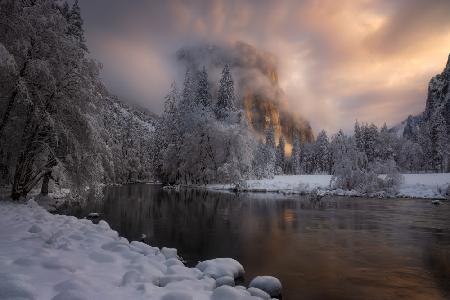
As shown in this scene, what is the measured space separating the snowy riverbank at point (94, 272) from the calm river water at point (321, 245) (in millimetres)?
2050

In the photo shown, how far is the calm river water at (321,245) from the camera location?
1002 centimetres

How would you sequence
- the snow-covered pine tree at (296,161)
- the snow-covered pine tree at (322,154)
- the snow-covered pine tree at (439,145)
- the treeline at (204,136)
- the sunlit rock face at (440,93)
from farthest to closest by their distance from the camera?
the sunlit rock face at (440,93)
the snow-covered pine tree at (296,161)
the snow-covered pine tree at (322,154)
the snow-covered pine tree at (439,145)
the treeline at (204,136)

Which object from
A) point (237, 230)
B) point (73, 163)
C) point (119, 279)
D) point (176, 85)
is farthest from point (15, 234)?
point (176, 85)

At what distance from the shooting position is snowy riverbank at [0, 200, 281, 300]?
565cm

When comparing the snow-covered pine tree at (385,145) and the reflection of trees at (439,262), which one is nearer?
the reflection of trees at (439,262)

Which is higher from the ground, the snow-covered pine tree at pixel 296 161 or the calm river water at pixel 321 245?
the snow-covered pine tree at pixel 296 161

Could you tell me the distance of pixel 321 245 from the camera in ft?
49.3

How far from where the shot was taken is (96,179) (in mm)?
18797

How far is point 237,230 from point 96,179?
8342 mm

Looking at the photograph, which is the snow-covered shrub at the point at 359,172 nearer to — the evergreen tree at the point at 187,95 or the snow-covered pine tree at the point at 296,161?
the evergreen tree at the point at 187,95

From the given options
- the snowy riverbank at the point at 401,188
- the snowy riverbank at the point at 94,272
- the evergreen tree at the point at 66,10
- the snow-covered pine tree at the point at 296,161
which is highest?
the evergreen tree at the point at 66,10

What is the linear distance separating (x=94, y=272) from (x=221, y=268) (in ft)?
12.5

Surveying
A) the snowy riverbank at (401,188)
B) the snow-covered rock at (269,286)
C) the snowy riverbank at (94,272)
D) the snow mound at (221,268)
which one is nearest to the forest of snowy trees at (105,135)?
the snowy riverbank at (401,188)

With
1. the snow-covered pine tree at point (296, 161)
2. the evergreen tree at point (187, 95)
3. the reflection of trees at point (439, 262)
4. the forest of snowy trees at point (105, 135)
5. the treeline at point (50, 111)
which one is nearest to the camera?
the reflection of trees at point (439, 262)
